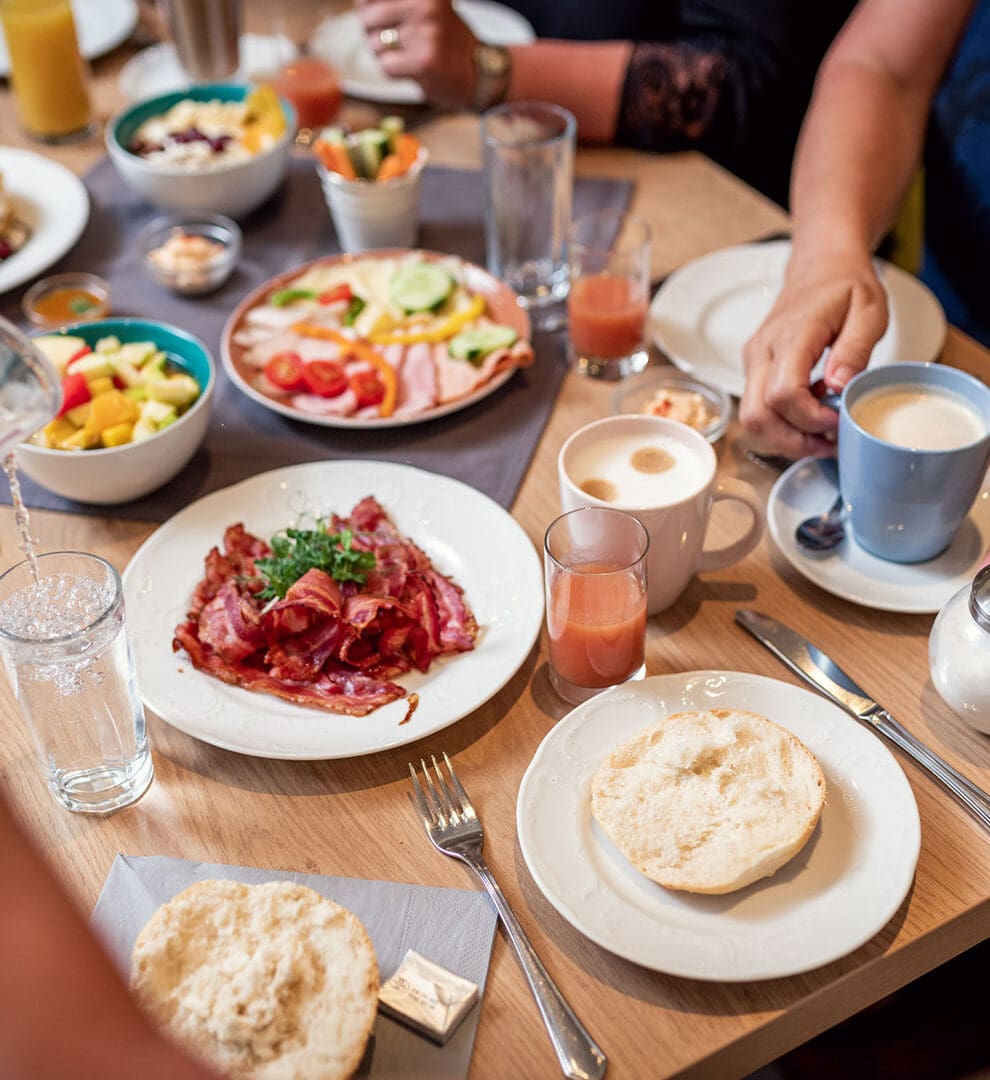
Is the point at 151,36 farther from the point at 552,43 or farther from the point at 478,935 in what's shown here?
the point at 478,935

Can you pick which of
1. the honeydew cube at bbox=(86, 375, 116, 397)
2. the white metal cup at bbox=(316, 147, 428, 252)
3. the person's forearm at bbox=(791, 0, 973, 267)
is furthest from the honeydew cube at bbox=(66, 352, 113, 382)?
the person's forearm at bbox=(791, 0, 973, 267)

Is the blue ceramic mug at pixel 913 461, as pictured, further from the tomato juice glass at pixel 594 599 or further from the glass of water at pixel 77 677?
the glass of water at pixel 77 677

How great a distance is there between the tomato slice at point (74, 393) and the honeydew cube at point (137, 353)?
85mm

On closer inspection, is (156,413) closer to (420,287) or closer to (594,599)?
(420,287)

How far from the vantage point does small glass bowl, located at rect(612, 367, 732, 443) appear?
60.8 inches

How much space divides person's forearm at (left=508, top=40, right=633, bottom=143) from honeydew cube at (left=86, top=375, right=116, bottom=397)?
1.10 m

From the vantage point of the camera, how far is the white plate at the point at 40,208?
192 cm

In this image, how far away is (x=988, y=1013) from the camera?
5.37ft

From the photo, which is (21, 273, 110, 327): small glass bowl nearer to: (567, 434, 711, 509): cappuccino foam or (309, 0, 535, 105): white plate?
(309, 0, 535, 105): white plate

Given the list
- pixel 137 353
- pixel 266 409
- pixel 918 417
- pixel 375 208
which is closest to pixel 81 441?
pixel 137 353

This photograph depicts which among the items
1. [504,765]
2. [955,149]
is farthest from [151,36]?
[504,765]

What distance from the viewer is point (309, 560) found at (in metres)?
1.24

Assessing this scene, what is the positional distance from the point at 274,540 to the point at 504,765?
38cm

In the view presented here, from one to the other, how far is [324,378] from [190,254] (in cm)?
44
